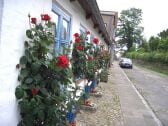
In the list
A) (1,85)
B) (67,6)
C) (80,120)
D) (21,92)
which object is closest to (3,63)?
(1,85)

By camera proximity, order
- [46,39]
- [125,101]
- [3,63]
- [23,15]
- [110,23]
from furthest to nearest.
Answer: [110,23] → [125,101] → [46,39] → [23,15] → [3,63]

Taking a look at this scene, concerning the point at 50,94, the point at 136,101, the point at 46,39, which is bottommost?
the point at 136,101

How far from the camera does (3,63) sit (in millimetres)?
3570

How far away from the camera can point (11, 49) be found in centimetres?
372

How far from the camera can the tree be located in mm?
87875

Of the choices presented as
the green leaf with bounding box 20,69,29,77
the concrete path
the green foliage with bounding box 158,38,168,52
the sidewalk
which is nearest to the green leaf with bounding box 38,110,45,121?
the green leaf with bounding box 20,69,29,77

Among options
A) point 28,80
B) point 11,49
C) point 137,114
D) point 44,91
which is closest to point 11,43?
point 11,49

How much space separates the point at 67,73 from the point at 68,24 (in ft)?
9.85

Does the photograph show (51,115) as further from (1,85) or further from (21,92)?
(1,85)

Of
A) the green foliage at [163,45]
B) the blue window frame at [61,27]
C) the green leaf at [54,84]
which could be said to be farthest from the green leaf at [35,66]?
the green foliage at [163,45]

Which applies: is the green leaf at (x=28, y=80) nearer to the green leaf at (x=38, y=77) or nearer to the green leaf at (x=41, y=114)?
the green leaf at (x=38, y=77)

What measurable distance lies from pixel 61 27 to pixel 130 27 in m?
83.0

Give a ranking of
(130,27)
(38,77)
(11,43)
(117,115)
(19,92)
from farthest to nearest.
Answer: (130,27) < (117,115) < (38,77) < (19,92) < (11,43)

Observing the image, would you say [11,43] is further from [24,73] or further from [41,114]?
[41,114]
